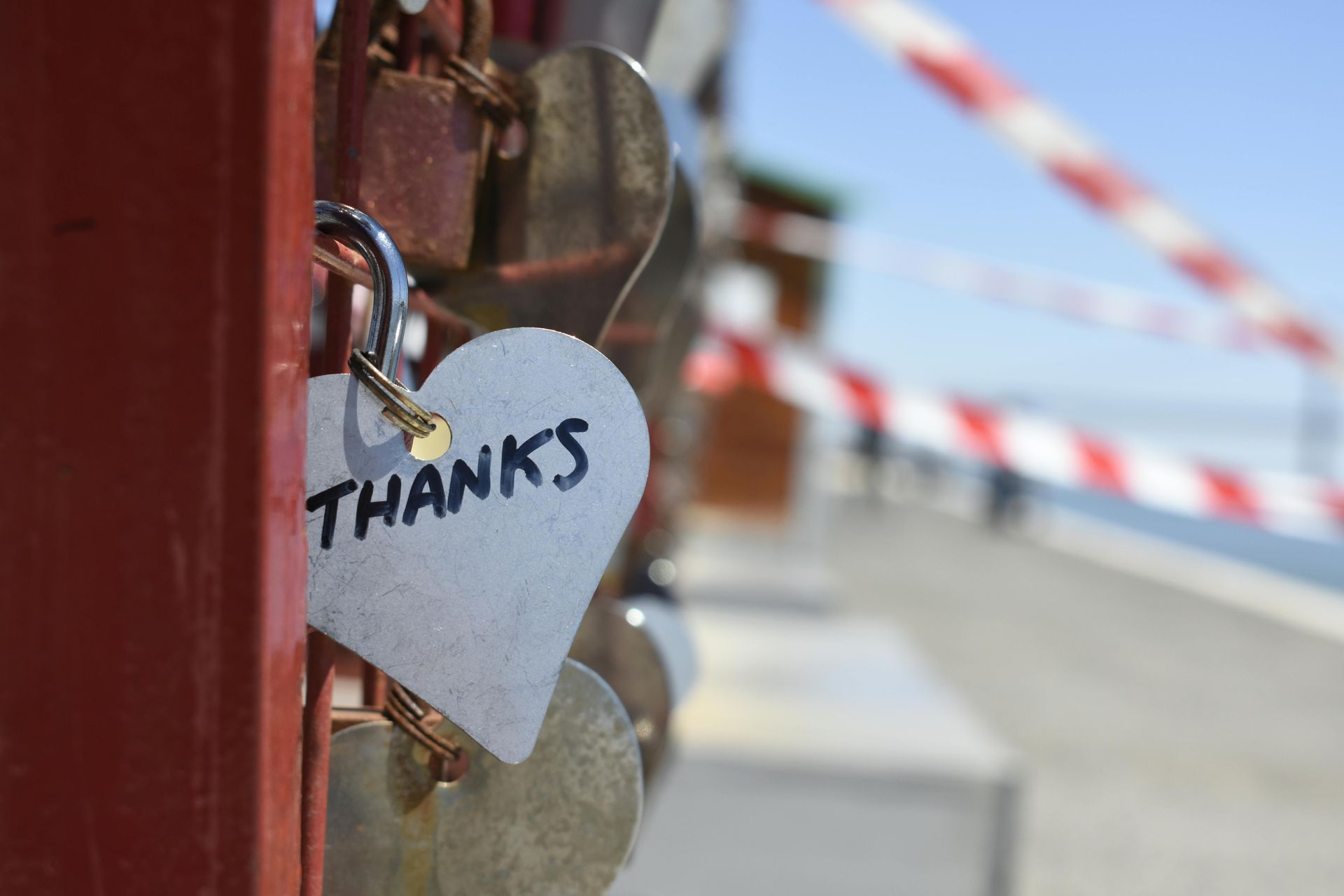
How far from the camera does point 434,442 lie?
41 centimetres

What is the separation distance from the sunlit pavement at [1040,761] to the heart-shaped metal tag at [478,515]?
1397mm

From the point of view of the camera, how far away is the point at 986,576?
9023 millimetres

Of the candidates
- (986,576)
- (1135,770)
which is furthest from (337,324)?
(986,576)

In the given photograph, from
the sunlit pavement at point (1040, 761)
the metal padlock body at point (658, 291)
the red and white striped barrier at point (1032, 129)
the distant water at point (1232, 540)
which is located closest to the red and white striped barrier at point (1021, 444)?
the sunlit pavement at point (1040, 761)

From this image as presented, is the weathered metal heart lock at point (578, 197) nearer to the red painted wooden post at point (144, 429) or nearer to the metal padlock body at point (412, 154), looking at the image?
the metal padlock body at point (412, 154)

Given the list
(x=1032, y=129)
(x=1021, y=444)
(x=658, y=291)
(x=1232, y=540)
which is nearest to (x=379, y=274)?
(x=658, y=291)

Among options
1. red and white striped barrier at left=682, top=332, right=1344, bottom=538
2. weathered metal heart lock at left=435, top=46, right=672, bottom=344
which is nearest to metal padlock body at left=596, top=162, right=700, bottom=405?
weathered metal heart lock at left=435, top=46, right=672, bottom=344

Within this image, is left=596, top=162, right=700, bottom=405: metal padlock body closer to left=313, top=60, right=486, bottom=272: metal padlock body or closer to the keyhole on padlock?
left=313, top=60, right=486, bottom=272: metal padlock body

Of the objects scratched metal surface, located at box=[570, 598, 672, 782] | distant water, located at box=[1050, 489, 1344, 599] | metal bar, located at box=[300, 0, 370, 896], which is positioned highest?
metal bar, located at box=[300, 0, 370, 896]

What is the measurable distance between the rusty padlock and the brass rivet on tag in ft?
0.38

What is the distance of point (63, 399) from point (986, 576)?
9.22 metres

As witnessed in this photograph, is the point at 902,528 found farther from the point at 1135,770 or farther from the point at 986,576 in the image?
the point at 1135,770

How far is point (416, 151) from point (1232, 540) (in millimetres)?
25219

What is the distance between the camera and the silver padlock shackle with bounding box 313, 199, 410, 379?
0.42 metres
